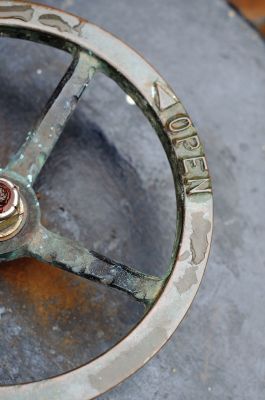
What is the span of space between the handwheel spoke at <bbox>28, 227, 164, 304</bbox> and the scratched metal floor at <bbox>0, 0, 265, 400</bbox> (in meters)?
0.10

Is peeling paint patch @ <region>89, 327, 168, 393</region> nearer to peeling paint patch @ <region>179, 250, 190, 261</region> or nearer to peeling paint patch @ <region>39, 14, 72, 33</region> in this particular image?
peeling paint patch @ <region>179, 250, 190, 261</region>

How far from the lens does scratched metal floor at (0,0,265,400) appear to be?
1.01 meters

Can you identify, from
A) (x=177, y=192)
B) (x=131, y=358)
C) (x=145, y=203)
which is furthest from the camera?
(x=145, y=203)

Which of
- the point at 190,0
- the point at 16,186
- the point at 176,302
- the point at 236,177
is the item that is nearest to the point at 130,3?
the point at 190,0

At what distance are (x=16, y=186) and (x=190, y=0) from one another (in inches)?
21.2

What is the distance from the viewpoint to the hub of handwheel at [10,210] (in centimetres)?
89

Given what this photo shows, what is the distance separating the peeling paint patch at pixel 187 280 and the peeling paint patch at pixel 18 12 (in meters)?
0.39

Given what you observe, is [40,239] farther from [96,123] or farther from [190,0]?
[190,0]

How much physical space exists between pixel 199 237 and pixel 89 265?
0.14 meters

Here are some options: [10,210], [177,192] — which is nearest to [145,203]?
[177,192]

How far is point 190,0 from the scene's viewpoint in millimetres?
1271

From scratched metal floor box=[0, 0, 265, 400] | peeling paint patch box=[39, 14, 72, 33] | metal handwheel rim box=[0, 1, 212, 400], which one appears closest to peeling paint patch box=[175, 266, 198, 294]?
metal handwheel rim box=[0, 1, 212, 400]

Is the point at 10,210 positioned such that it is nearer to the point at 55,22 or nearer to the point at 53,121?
the point at 53,121

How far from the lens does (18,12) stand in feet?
3.16
